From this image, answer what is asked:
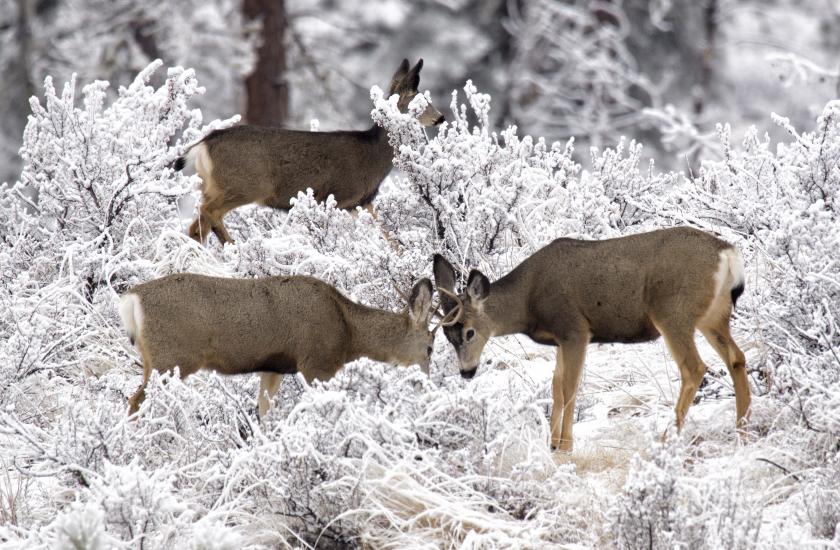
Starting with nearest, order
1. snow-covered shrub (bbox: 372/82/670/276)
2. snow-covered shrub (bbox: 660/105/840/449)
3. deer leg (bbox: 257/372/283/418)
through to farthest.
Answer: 1. snow-covered shrub (bbox: 660/105/840/449)
2. deer leg (bbox: 257/372/283/418)
3. snow-covered shrub (bbox: 372/82/670/276)

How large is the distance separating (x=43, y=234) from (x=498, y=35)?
67.6 ft

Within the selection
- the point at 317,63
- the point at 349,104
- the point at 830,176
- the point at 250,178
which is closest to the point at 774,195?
the point at 830,176

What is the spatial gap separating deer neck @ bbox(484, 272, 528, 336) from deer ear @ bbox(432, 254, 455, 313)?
0.22 m

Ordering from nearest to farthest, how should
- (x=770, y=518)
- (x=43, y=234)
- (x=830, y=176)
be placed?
(x=770, y=518), (x=830, y=176), (x=43, y=234)

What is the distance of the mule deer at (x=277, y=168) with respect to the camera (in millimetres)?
8586

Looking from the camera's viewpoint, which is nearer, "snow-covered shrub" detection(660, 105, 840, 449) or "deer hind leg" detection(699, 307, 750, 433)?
"snow-covered shrub" detection(660, 105, 840, 449)

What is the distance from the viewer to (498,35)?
92.1 ft

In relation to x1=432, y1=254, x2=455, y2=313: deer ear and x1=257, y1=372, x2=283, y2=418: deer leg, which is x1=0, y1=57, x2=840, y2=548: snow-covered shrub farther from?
x1=432, y1=254, x2=455, y2=313: deer ear

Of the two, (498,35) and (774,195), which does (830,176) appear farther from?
(498,35)

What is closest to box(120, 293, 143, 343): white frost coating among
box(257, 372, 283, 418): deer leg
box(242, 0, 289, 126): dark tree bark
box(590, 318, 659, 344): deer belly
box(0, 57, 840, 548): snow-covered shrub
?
box(0, 57, 840, 548): snow-covered shrub

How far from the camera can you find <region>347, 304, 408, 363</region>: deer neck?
6.78 m

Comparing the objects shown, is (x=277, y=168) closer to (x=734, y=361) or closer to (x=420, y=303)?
(x=420, y=303)

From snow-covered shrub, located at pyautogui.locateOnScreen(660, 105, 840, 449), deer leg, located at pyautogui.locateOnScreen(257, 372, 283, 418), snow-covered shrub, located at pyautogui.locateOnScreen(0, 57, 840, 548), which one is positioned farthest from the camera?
deer leg, located at pyautogui.locateOnScreen(257, 372, 283, 418)

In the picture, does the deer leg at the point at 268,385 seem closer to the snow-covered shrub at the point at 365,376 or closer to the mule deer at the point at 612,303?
the snow-covered shrub at the point at 365,376
